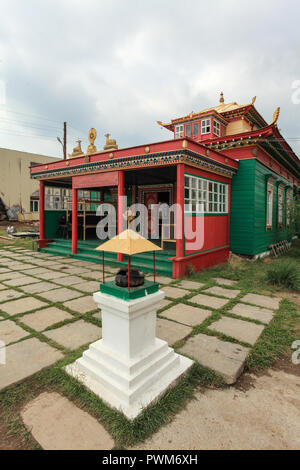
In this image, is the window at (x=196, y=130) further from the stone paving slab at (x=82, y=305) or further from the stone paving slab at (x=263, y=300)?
the stone paving slab at (x=82, y=305)

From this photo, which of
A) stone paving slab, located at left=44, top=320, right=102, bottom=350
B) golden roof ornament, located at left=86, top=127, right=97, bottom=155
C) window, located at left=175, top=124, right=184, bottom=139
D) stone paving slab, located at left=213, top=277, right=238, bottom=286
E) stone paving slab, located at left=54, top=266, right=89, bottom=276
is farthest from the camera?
window, located at left=175, top=124, right=184, bottom=139

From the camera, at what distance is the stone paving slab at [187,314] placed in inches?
144

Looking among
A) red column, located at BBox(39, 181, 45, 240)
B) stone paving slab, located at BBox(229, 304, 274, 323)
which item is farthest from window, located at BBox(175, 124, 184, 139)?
stone paving slab, located at BBox(229, 304, 274, 323)

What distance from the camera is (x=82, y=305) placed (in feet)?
13.7

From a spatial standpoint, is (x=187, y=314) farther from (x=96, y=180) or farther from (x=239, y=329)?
(x=96, y=180)

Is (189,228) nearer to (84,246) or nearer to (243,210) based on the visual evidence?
(243,210)

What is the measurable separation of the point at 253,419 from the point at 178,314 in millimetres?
2042

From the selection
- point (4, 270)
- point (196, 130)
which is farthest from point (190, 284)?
point (196, 130)

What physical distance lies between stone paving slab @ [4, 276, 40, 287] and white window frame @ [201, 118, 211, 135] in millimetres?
9412

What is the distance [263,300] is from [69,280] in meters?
4.18

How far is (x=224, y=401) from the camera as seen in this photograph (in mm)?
2088

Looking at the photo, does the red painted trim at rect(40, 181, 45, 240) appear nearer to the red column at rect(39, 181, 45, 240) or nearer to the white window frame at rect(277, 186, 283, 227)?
the red column at rect(39, 181, 45, 240)

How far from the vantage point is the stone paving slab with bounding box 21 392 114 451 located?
1642 mm
